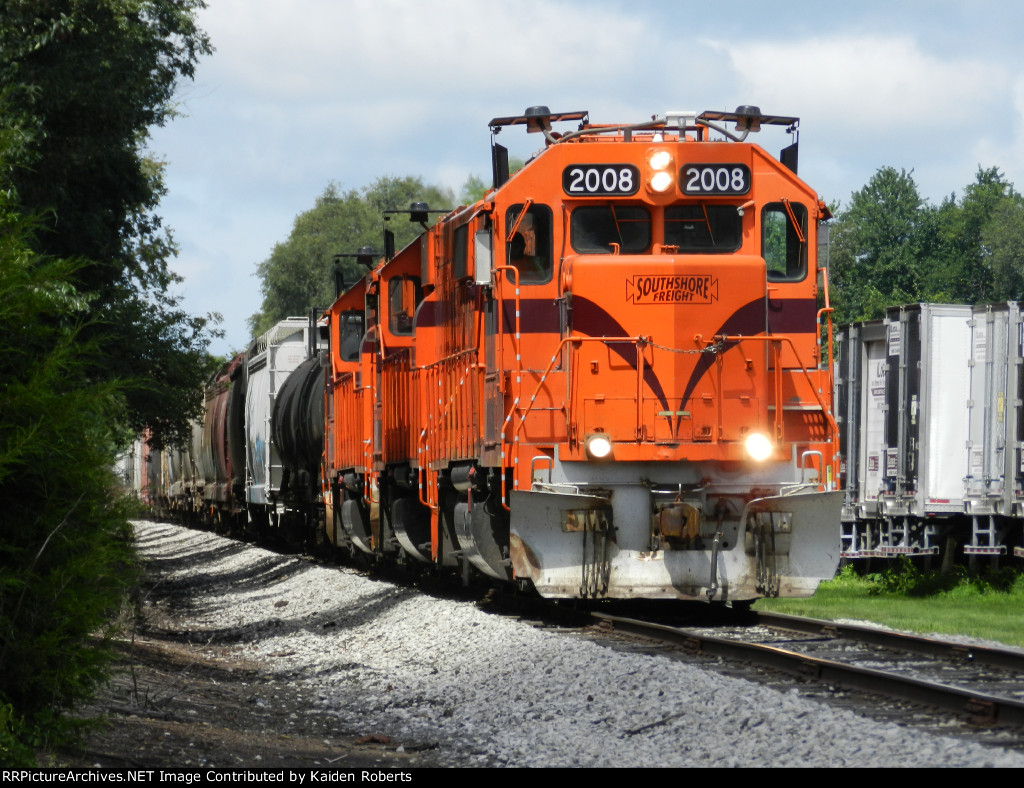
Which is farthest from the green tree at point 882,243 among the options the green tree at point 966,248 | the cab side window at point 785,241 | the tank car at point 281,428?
the cab side window at point 785,241

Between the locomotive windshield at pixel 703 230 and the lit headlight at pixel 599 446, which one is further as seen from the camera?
the locomotive windshield at pixel 703 230

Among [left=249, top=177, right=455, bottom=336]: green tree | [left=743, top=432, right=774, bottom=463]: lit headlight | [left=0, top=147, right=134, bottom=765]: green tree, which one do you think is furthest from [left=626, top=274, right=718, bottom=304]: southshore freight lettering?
[left=249, top=177, right=455, bottom=336]: green tree

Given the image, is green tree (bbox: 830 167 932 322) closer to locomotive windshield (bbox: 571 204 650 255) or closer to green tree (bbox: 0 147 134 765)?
locomotive windshield (bbox: 571 204 650 255)

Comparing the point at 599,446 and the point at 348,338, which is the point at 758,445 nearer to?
the point at 599,446

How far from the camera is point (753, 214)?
12000mm

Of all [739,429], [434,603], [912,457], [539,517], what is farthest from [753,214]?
[912,457]

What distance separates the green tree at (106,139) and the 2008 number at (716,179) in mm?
8523

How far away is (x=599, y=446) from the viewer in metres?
11.3

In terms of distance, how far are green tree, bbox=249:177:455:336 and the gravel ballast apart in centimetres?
6900

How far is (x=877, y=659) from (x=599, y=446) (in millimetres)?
2649

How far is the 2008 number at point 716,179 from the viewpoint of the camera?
11.8 m

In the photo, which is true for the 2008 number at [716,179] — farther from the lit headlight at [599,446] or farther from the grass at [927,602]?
the grass at [927,602]

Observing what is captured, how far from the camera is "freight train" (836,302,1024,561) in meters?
16.6

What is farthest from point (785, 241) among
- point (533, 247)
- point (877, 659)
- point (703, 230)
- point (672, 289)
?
point (877, 659)
